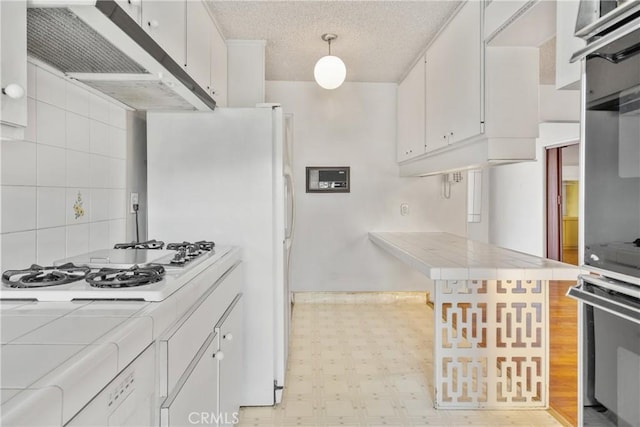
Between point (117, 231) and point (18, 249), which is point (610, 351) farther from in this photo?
point (117, 231)

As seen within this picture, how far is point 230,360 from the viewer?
1833 millimetres

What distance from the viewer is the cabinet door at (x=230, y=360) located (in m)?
1.67

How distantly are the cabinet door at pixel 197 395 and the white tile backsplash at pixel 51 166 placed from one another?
0.82m

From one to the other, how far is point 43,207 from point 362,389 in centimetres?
188

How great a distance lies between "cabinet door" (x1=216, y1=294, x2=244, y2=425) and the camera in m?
1.67

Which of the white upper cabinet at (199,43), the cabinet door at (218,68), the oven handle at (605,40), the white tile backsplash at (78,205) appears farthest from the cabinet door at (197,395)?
the cabinet door at (218,68)

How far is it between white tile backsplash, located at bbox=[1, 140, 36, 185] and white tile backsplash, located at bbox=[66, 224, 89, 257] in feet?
0.97

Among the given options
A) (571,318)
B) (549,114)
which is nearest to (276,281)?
(571,318)

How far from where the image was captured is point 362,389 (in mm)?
2447

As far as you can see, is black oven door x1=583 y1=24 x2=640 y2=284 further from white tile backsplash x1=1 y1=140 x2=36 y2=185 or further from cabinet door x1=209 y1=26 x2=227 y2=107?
cabinet door x1=209 y1=26 x2=227 y2=107

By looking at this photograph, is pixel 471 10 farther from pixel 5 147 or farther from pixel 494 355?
pixel 5 147

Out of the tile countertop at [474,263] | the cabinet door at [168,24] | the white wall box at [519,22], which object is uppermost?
the white wall box at [519,22]

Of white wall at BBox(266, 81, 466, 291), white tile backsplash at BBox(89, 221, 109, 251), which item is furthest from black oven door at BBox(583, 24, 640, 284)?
white wall at BBox(266, 81, 466, 291)

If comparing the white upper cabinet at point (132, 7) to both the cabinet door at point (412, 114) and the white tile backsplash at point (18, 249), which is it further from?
the cabinet door at point (412, 114)
